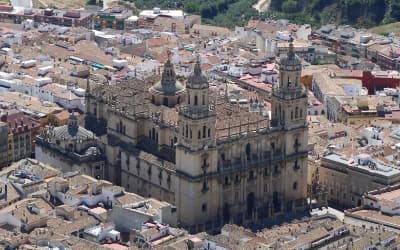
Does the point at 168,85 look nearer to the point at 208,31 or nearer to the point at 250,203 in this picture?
the point at 250,203

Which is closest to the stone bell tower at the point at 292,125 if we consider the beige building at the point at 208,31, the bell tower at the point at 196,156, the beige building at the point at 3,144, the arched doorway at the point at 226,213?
the arched doorway at the point at 226,213

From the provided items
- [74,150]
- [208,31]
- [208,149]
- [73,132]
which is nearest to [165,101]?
[73,132]

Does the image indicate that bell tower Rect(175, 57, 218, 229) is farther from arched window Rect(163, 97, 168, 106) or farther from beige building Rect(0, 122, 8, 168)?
beige building Rect(0, 122, 8, 168)

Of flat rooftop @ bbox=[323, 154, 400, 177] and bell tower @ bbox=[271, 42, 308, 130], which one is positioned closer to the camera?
bell tower @ bbox=[271, 42, 308, 130]

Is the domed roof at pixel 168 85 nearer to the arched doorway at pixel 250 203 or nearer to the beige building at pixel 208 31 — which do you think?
the arched doorway at pixel 250 203

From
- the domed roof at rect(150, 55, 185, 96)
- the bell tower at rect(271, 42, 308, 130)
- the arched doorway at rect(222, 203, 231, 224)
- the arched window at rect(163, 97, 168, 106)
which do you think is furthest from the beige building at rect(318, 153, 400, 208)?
the arched window at rect(163, 97, 168, 106)

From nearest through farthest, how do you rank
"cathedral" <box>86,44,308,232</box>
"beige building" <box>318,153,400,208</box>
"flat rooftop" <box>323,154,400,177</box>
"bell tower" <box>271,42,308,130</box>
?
"cathedral" <box>86,44,308,232</box>
"bell tower" <box>271,42,308,130</box>
"beige building" <box>318,153,400,208</box>
"flat rooftop" <box>323,154,400,177</box>
